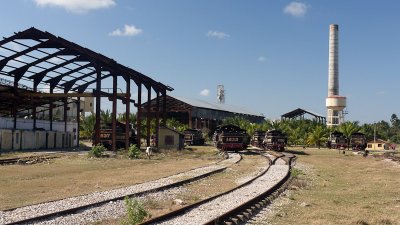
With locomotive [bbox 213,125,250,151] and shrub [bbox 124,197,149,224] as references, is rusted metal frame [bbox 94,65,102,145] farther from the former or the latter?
shrub [bbox 124,197,149,224]

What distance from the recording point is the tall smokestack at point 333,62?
107 m

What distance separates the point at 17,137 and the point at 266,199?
32891 mm

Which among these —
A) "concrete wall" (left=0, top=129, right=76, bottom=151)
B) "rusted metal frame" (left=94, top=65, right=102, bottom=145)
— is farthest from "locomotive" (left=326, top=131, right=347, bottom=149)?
"concrete wall" (left=0, top=129, right=76, bottom=151)

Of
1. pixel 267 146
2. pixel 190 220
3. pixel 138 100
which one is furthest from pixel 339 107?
pixel 190 220

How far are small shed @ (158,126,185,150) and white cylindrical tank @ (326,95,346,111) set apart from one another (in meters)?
60.0

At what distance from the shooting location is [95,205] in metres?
12.2

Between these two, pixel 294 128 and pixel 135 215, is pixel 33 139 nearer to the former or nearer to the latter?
pixel 135 215

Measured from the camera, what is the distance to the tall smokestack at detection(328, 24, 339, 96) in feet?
352

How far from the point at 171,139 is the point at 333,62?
6565 centimetres

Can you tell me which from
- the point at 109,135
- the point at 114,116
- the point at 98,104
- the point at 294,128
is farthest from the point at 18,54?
the point at 294,128

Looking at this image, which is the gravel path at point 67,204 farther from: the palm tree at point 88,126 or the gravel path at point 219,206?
the palm tree at point 88,126

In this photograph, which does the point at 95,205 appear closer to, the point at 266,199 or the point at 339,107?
the point at 266,199

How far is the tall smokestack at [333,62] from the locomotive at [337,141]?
4564 centimetres

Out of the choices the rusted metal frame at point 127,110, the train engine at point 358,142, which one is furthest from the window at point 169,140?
the train engine at point 358,142
